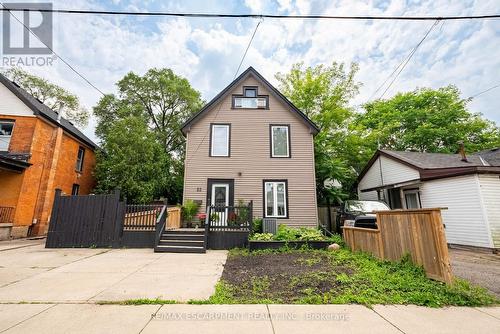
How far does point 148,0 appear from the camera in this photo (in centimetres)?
528

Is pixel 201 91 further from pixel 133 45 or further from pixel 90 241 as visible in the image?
pixel 90 241

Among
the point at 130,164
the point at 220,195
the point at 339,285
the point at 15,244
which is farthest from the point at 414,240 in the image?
the point at 130,164

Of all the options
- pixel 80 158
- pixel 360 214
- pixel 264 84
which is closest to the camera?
pixel 360 214

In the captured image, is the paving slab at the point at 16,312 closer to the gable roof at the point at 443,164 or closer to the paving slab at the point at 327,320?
the paving slab at the point at 327,320

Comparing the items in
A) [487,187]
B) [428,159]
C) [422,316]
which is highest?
[428,159]

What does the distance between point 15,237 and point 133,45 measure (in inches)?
422

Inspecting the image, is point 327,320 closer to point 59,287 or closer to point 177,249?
point 59,287

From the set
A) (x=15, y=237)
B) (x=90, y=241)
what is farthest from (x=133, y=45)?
(x=15, y=237)

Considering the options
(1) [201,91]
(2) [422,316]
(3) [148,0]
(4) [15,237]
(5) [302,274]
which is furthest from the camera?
(1) [201,91]

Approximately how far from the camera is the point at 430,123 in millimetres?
20625

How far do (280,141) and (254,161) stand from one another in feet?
6.03

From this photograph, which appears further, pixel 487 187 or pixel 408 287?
pixel 487 187

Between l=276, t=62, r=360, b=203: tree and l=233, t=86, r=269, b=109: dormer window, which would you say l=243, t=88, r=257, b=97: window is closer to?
l=233, t=86, r=269, b=109: dormer window


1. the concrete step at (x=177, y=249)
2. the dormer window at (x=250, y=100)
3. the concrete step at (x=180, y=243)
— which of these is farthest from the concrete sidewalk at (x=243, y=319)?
the dormer window at (x=250, y=100)
